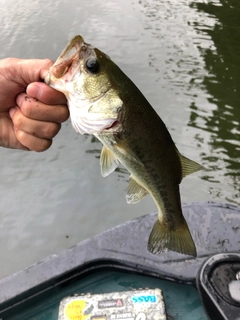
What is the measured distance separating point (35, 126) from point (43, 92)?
0.74ft

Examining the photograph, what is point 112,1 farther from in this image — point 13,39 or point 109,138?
point 109,138

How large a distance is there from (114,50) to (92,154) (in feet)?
9.79

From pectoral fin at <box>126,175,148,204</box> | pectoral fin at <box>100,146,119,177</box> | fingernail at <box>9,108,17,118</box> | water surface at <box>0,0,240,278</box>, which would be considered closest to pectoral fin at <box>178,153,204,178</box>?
pectoral fin at <box>126,175,148,204</box>

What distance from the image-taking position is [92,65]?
1.57 m

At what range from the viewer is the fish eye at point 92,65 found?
1562 millimetres

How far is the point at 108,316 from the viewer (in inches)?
81.9

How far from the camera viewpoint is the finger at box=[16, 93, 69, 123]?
5.79ft

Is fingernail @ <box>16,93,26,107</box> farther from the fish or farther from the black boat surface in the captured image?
the black boat surface

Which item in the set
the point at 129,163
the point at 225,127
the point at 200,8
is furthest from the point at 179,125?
the point at 200,8

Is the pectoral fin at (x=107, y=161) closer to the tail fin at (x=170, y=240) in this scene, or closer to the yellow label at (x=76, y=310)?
the tail fin at (x=170, y=240)

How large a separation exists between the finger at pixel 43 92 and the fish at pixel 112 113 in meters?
0.05

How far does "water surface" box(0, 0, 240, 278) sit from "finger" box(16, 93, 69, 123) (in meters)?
2.50

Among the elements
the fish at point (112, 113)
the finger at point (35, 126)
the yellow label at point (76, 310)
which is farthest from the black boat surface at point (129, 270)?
the finger at point (35, 126)

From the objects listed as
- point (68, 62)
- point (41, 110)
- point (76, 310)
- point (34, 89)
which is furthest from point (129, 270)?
point (68, 62)
